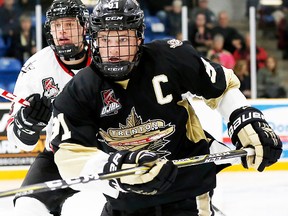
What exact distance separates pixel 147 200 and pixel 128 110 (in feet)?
0.98

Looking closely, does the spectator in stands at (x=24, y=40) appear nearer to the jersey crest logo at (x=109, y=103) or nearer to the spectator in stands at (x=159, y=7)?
the spectator in stands at (x=159, y=7)

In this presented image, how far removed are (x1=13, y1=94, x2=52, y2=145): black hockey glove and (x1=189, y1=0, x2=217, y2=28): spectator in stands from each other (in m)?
4.06

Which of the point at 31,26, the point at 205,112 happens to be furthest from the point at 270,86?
the point at 31,26

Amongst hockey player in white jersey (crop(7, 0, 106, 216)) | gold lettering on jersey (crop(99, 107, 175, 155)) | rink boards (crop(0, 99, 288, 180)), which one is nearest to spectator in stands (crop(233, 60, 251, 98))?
rink boards (crop(0, 99, 288, 180))

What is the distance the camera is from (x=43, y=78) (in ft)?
10.3

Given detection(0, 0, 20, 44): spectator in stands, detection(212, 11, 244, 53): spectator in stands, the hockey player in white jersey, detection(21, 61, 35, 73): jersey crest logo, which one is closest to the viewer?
the hockey player in white jersey

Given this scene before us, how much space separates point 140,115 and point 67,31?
1.03 meters

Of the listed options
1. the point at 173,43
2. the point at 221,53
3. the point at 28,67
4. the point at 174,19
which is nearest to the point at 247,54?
the point at 221,53

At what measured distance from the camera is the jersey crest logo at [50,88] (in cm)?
315

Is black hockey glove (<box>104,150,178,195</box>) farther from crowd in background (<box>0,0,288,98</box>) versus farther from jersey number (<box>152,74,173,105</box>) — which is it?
crowd in background (<box>0,0,288,98</box>)

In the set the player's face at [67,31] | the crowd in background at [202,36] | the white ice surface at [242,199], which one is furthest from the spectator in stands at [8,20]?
the player's face at [67,31]

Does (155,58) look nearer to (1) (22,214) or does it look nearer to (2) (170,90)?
(2) (170,90)

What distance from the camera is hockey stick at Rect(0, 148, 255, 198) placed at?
2.03 meters

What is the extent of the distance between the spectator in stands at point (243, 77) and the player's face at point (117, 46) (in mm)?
4190
